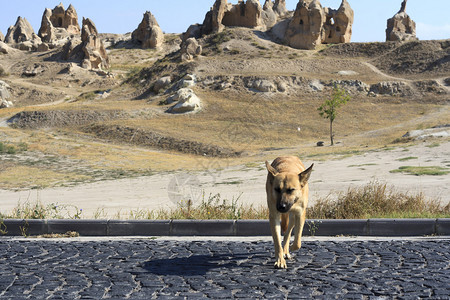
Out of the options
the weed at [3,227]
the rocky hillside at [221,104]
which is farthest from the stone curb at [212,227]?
the rocky hillside at [221,104]

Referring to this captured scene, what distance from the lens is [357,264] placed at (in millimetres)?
6258

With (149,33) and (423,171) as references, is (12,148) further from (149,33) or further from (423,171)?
(149,33)

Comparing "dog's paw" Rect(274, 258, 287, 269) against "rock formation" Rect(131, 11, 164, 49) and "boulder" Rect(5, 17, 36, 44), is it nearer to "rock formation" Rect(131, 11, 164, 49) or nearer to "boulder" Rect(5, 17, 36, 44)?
"rock formation" Rect(131, 11, 164, 49)

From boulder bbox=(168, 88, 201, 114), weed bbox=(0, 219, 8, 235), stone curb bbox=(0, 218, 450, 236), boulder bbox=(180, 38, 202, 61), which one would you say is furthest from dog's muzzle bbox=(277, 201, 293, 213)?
boulder bbox=(180, 38, 202, 61)

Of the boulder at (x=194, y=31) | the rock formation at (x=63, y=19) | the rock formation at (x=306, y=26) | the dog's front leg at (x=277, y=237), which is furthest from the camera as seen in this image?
the rock formation at (x=63, y=19)

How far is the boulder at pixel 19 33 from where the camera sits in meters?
110

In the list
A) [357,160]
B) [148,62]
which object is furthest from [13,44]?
[357,160]

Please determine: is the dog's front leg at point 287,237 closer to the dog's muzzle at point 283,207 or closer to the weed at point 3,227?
the dog's muzzle at point 283,207

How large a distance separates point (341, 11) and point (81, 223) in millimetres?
77753

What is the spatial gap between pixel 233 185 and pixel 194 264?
1301 cm

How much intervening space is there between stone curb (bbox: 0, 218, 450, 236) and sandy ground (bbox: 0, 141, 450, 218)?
1859 millimetres

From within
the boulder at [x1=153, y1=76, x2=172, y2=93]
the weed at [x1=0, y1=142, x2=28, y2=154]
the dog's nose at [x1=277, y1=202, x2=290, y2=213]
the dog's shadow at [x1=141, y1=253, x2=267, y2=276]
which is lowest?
the dog's shadow at [x1=141, y1=253, x2=267, y2=276]

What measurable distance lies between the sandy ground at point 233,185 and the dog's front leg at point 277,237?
474 cm

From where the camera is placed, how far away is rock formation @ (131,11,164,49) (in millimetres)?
99225
